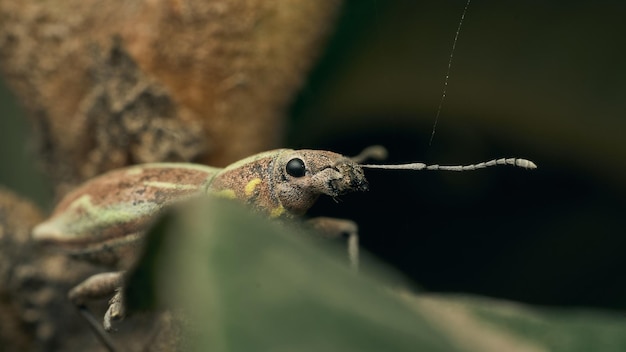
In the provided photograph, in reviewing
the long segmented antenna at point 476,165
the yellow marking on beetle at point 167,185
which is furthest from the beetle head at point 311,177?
the yellow marking on beetle at point 167,185

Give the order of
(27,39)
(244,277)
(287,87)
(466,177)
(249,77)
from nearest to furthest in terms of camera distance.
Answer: (244,277)
(466,177)
(287,87)
(249,77)
(27,39)

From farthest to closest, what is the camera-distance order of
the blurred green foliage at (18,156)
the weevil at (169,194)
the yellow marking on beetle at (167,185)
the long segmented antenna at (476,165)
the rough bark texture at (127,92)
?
1. the blurred green foliage at (18,156)
2. the rough bark texture at (127,92)
3. the yellow marking on beetle at (167,185)
4. the weevil at (169,194)
5. the long segmented antenna at (476,165)

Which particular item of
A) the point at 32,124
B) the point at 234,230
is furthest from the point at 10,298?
the point at 234,230

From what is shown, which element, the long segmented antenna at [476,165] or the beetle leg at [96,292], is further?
the beetle leg at [96,292]

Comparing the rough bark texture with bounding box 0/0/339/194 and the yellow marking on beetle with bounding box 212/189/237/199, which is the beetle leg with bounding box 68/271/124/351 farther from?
the rough bark texture with bounding box 0/0/339/194

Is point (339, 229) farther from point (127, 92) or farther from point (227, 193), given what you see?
point (127, 92)

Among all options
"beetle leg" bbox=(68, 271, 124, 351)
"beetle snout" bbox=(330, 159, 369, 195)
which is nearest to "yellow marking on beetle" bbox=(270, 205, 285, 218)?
"beetle snout" bbox=(330, 159, 369, 195)

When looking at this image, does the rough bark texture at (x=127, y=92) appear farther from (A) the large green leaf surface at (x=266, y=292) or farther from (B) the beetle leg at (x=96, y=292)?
(A) the large green leaf surface at (x=266, y=292)

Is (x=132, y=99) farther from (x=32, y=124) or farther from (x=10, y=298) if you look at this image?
(x=10, y=298)
